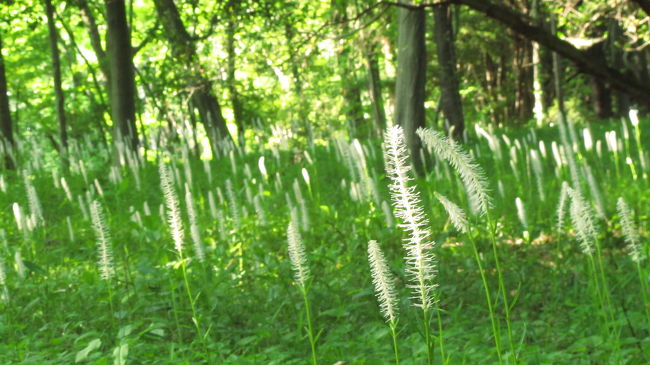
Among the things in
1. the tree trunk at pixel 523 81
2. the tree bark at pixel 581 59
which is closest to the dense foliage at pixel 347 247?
the tree bark at pixel 581 59

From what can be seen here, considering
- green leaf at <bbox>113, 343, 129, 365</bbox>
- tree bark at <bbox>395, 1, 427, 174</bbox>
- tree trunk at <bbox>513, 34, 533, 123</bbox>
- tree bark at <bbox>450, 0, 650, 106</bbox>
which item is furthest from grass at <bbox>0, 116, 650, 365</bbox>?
tree trunk at <bbox>513, 34, 533, 123</bbox>

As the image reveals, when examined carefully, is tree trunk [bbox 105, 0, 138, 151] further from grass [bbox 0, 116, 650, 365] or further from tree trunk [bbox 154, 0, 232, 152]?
grass [bbox 0, 116, 650, 365]

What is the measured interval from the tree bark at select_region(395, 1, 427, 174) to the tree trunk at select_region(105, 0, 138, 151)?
4924 millimetres

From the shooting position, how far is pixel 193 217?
11.0ft

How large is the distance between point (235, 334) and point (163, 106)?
39.7 feet

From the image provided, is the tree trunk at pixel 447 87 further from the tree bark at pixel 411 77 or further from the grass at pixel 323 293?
the grass at pixel 323 293

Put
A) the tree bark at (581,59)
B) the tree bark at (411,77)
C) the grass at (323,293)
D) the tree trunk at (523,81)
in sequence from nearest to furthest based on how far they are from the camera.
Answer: the grass at (323,293) → the tree bark at (581,59) → the tree bark at (411,77) → the tree trunk at (523,81)

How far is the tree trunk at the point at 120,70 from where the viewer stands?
12.6 metres

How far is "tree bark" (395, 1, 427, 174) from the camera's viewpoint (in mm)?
9906

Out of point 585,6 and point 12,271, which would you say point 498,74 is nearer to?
point 585,6

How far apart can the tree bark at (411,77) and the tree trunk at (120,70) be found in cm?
492

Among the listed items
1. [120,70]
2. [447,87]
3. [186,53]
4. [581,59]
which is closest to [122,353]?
[581,59]

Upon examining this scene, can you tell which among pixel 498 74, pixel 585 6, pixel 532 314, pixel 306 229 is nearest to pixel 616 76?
pixel 532 314

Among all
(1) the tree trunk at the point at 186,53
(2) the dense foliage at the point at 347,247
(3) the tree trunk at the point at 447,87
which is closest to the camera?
(2) the dense foliage at the point at 347,247
